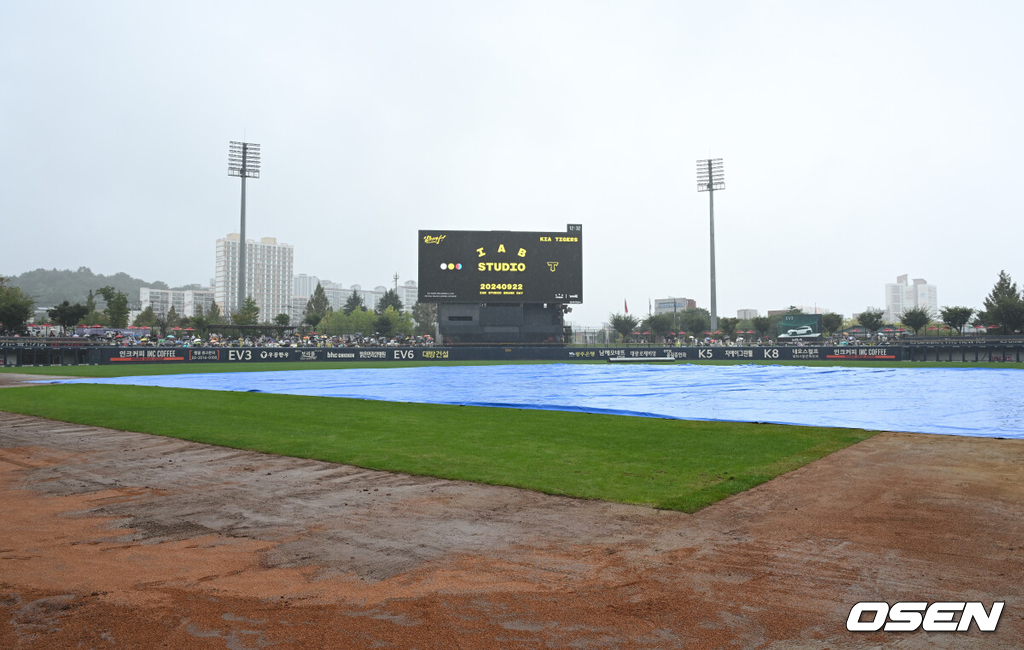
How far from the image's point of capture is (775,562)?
14.6 ft

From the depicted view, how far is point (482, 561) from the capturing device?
179 inches

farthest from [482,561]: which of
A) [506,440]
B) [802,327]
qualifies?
[802,327]

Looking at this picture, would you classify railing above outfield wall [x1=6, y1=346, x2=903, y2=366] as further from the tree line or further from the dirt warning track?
the dirt warning track

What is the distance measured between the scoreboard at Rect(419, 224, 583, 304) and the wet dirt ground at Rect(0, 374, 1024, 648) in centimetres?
4148

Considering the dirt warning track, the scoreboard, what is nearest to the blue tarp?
the dirt warning track

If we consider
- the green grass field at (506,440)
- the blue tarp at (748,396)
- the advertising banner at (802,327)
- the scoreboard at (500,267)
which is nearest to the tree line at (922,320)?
the advertising banner at (802,327)

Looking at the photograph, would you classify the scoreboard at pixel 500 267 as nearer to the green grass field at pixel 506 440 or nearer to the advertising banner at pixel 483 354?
the advertising banner at pixel 483 354

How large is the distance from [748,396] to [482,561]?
575 inches

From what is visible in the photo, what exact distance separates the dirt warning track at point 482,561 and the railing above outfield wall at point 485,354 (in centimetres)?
3703

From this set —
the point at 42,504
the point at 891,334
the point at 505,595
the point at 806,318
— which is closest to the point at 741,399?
the point at 505,595

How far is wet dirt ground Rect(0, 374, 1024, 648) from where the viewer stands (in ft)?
11.1

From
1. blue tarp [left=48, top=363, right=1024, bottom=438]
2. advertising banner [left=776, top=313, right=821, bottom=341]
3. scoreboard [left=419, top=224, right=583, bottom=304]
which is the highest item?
scoreboard [left=419, top=224, right=583, bottom=304]

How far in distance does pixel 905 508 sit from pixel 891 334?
68.6 m

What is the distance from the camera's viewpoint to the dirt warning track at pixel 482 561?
339cm
